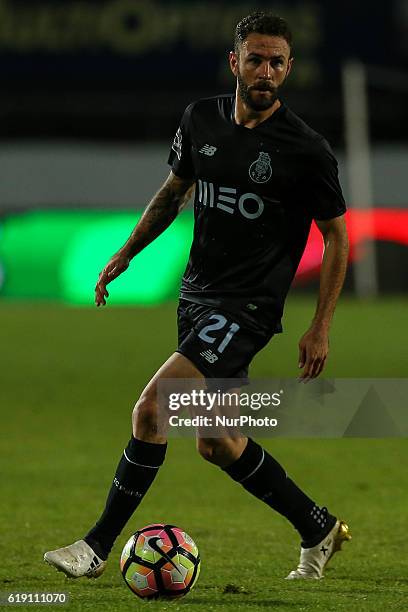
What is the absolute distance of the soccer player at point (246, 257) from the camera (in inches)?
216

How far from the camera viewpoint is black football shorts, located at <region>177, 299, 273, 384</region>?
5496mm

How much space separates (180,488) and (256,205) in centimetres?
342

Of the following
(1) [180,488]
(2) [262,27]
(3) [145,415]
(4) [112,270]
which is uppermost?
(2) [262,27]

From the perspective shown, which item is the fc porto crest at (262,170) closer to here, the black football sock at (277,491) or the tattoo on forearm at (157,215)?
the tattoo on forearm at (157,215)

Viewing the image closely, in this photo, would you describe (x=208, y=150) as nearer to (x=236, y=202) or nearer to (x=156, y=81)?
(x=236, y=202)

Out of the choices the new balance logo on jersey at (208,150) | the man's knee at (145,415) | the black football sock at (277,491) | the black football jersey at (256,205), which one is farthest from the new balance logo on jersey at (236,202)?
the black football sock at (277,491)

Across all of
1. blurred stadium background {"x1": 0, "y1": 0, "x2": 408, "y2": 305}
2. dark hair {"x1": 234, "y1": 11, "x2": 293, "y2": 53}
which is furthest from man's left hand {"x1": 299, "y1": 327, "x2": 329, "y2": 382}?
blurred stadium background {"x1": 0, "y1": 0, "x2": 408, "y2": 305}

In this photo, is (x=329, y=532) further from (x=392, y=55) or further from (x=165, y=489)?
(x=392, y=55)

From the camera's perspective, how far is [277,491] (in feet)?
19.1

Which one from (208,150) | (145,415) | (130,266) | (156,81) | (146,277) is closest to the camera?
(145,415)

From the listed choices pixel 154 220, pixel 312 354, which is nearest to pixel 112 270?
pixel 154 220

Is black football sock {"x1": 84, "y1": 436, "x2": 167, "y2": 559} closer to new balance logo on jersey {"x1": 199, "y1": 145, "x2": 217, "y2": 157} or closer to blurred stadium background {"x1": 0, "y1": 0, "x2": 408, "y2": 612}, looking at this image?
blurred stadium background {"x1": 0, "y1": 0, "x2": 408, "y2": 612}

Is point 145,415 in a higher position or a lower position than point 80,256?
higher

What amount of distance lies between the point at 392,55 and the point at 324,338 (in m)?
25.0
